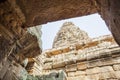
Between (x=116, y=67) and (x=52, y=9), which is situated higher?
(x=116, y=67)

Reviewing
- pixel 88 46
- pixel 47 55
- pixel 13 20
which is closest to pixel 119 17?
pixel 13 20

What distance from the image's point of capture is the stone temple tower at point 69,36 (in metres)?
9.99

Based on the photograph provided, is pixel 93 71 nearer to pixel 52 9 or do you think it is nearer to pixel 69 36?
pixel 52 9

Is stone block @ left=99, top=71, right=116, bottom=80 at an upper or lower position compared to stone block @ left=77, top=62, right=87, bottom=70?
lower

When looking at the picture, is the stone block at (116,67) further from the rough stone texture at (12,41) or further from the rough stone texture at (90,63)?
the rough stone texture at (12,41)

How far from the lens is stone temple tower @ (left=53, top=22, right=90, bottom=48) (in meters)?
9.99

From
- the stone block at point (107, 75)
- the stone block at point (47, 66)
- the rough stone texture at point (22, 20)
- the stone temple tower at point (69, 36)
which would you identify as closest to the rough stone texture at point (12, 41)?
the rough stone texture at point (22, 20)

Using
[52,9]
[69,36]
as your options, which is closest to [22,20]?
[52,9]

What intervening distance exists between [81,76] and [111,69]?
829mm

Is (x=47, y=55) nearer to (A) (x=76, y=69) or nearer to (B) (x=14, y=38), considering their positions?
(A) (x=76, y=69)

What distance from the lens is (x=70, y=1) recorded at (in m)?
1.79

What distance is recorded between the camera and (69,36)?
1068 cm

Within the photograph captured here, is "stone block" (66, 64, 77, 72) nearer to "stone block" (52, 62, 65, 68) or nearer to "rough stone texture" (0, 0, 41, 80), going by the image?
"stone block" (52, 62, 65, 68)

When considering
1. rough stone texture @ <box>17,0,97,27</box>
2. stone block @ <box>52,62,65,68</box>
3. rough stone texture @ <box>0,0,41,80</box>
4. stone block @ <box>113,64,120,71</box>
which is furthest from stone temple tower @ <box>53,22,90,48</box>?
rough stone texture @ <box>17,0,97,27</box>
